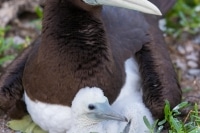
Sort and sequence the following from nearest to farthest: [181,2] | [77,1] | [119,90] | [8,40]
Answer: [77,1] → [119,90] → [8,40] → [181,2]

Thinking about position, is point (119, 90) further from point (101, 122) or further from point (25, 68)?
point (25, 68)

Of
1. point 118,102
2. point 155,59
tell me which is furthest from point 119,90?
point 155,59

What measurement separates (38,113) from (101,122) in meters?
0.47

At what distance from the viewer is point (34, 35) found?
254 inches

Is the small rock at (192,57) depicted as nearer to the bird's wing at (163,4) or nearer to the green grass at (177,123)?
the bird's wing at (163,4)

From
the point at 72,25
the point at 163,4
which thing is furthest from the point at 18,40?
the point at 72,25

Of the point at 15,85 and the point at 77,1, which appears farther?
the point at 15,85

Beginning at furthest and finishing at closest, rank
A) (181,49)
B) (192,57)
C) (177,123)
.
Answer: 1. (181,49)
2. (192,57)
3. (177,123)

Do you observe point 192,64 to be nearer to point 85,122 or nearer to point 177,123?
point 177,123

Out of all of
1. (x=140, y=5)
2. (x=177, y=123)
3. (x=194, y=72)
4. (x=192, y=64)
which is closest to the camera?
(x=140, y=5)

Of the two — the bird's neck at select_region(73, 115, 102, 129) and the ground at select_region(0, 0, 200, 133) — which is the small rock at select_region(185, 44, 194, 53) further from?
the bird's neck at select_region(73, 115, 102, 129)

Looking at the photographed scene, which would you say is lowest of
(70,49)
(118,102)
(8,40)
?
(8,40)

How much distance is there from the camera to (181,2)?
675cm

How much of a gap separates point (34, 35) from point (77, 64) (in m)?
2.00
